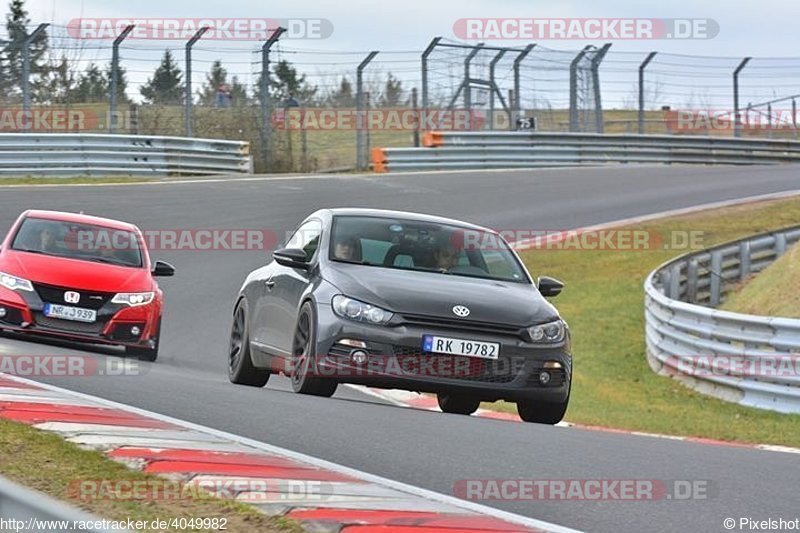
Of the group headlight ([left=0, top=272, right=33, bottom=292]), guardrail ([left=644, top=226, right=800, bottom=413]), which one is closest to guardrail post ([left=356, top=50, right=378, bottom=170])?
guardrail ([left=644, top=226, right=800, bottom=413])

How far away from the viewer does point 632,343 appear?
1677cm

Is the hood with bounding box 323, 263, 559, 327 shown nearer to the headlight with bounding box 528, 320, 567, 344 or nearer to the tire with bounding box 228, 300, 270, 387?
the headlight with bounding box 528, 320, 567, 344

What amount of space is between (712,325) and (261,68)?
1827 cm

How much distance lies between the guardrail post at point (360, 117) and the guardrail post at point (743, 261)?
11944 millimetres

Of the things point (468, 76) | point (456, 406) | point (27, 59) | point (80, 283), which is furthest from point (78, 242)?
point (468, 76)

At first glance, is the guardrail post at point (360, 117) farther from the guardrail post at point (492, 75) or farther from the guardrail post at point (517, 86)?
the guardrail post at point (517, 86)

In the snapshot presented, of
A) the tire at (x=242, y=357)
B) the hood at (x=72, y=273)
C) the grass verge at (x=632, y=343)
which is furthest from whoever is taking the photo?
the hood at (x=72, y=273)

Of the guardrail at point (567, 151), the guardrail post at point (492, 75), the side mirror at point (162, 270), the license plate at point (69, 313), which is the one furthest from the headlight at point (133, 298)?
the guardrail post at point (492, 75)

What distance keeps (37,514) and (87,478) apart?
3.32 m

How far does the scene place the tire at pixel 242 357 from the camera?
36.0 ft

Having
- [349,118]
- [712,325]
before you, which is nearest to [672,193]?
[349,118]

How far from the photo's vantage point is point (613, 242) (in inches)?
914

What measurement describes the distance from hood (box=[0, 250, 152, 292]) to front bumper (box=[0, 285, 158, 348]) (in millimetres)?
143

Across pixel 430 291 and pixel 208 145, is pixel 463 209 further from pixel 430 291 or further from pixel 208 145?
pixel 430 291
